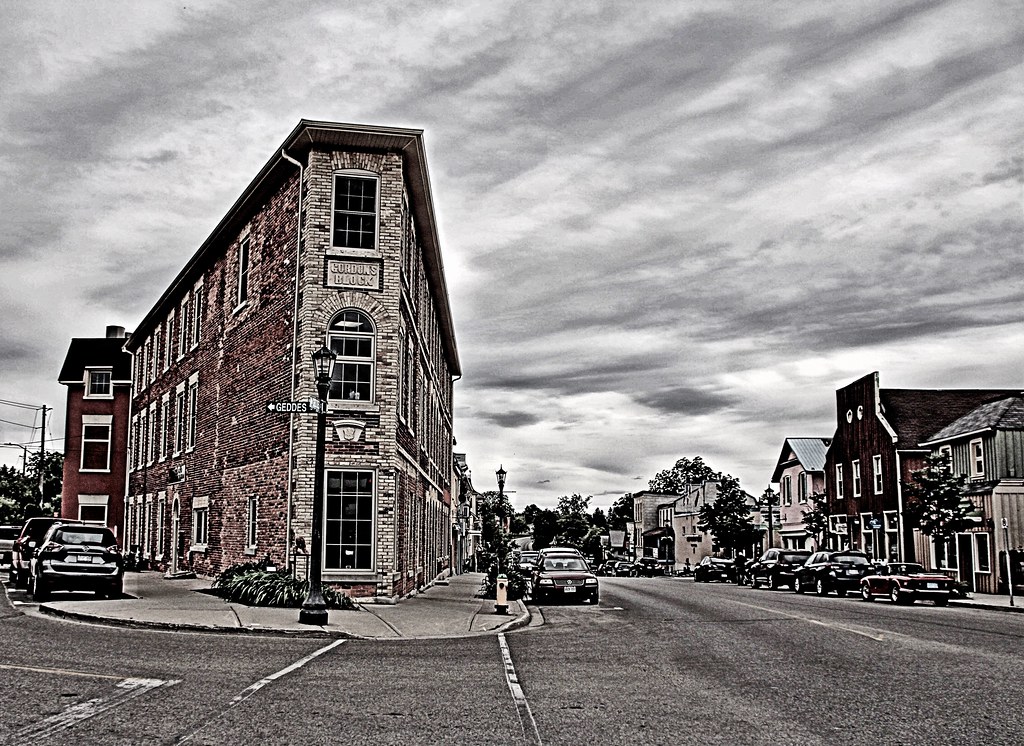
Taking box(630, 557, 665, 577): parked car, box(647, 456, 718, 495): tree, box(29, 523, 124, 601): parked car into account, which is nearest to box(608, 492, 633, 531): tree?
box(647, 456, 718, 495): tree

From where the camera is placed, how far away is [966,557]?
39.9 metres

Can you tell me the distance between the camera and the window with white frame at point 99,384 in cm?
5041

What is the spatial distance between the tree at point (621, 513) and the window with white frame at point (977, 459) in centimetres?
9299

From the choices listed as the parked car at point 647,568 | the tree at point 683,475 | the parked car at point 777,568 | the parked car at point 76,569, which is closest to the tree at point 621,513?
the tree at point 683,475

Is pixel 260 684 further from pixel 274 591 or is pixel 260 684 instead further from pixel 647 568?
pixel 647 568

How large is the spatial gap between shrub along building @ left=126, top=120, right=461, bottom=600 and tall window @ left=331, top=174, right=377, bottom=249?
1.3 inches

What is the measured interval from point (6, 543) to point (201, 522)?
1193 centimetres

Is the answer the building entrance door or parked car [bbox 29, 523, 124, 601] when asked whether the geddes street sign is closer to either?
parked car [bbox 29, 523, 124, 601]

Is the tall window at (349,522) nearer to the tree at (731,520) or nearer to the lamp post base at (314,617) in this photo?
the lamp post base at (314,617)

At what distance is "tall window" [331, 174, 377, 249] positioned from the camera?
80.4ft

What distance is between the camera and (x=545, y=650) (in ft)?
49.9

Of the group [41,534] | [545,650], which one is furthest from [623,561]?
[545,650]

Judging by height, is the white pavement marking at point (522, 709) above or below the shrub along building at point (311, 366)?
below

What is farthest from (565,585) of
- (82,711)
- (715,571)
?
(715,571)
